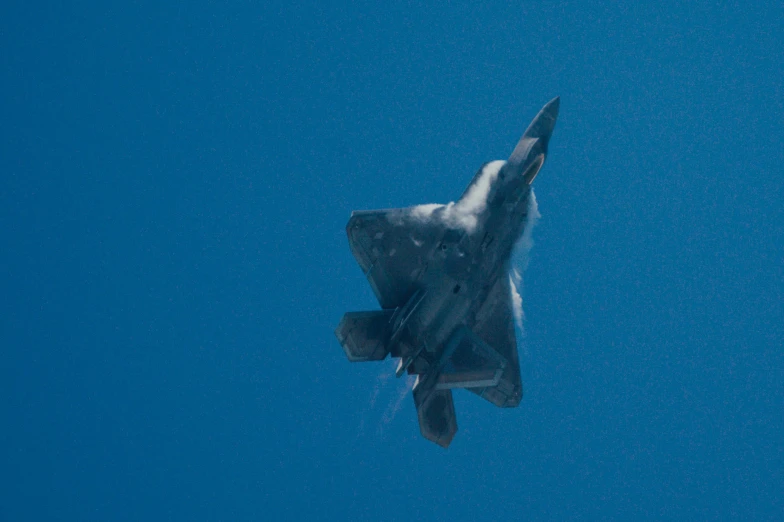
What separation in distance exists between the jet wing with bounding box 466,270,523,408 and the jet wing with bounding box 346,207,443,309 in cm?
642

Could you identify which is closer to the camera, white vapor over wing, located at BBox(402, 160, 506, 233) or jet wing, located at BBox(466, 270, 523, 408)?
white vapor over wing, located at BBox(402, 160, 506, 233)

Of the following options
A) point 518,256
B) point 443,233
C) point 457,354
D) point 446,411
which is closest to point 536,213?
point 518,256

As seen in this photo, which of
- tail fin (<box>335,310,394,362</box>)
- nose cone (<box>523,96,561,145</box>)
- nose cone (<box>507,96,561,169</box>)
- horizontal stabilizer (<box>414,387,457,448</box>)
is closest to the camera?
tail fin (<box>335,310,394,362</box>)

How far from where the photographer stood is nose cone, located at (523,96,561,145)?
43831 millimetres

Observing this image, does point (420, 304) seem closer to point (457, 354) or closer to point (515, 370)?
point (457, 354)

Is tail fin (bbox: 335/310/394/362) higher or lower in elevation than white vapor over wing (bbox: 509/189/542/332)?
Result: lower

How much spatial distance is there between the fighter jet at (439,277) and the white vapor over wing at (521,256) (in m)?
0.49

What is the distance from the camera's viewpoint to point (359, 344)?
4000 centimetres

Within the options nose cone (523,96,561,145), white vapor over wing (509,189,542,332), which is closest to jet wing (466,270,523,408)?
white vapor over wing (509,189,542,332)

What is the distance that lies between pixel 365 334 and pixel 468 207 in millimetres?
8332

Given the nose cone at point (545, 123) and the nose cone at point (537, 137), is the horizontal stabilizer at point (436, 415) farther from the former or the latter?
the nose cone at point (545, 123)

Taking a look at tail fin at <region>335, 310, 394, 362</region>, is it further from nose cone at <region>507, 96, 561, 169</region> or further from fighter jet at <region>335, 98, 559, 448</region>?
nose cone at <region>507, 96, 561, 169</region>

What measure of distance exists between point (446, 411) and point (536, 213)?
11630 millimetres

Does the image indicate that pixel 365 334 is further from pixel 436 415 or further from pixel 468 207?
pixel 468 207
